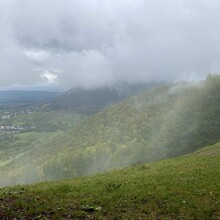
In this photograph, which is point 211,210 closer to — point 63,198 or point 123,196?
point 123,196

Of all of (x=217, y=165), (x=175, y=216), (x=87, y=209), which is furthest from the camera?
(x=217, y=165)

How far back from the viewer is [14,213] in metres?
20.3

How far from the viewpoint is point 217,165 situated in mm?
31672

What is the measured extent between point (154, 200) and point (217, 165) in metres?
12.2

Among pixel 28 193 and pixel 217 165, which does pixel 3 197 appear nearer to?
pixel 28 193

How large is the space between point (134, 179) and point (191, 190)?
6129mm

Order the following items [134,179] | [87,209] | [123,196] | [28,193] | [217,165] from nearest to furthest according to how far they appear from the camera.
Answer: [87,209] < [123,196] < [28,193] < [134,179] < [217,165]

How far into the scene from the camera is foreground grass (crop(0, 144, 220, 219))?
64.4ft

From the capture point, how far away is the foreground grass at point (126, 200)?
19.6 m

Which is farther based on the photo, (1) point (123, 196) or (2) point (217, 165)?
(2) point (217, 165)

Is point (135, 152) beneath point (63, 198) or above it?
beneath

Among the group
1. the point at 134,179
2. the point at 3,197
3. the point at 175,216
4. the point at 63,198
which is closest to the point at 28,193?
the point at 3,197

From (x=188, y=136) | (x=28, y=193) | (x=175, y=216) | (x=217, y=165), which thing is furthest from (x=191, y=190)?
(x=188, y=136)

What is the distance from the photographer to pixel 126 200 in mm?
21891
